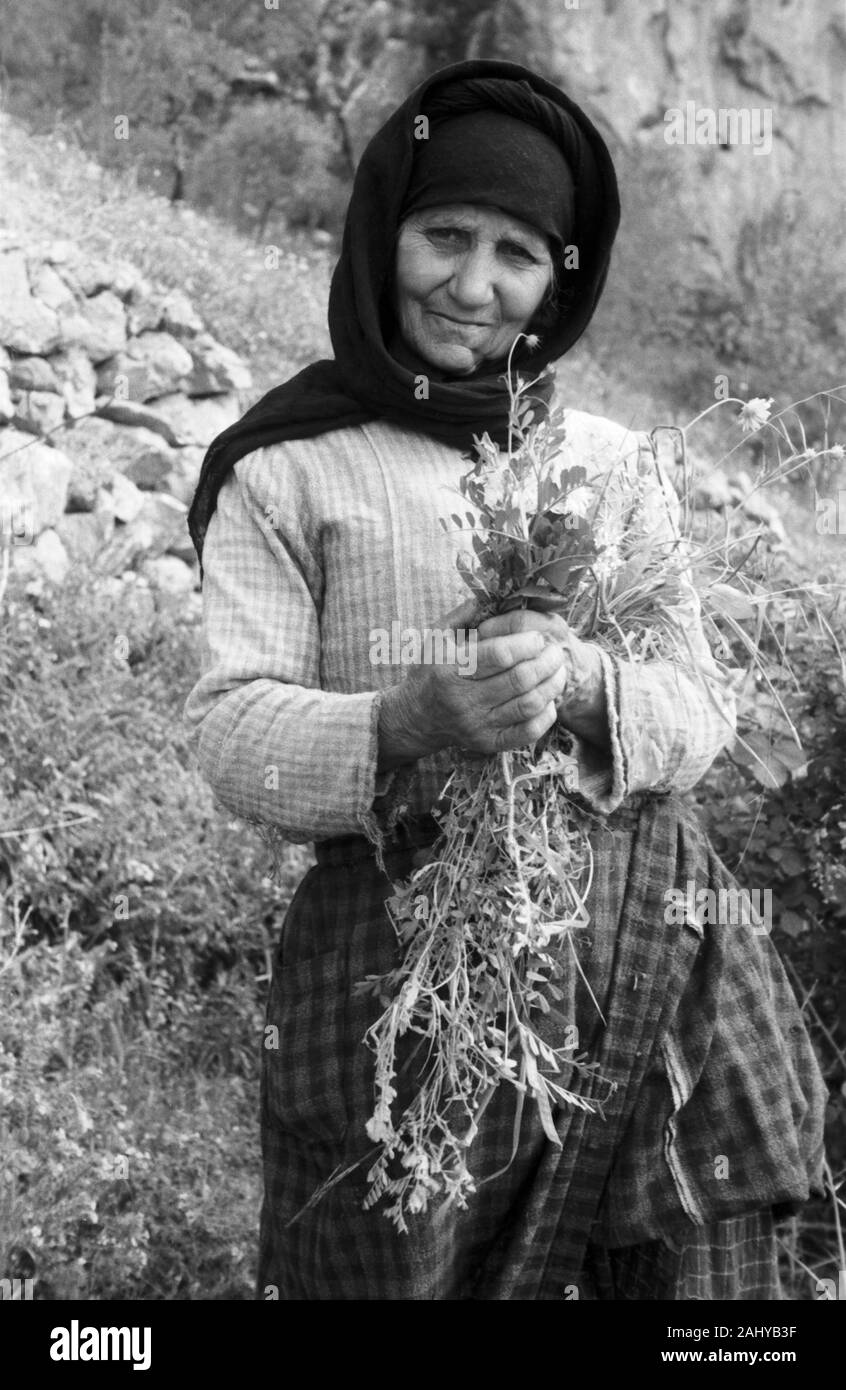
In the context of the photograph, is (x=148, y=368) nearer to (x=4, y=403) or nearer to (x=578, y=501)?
(x=4, y=403)

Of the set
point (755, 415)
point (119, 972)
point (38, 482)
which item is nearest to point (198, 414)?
point (38, 482)

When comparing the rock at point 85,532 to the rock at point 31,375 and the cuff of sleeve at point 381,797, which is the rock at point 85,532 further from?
the cuff of sleeve at point 381,797

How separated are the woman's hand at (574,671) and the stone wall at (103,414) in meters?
2.96

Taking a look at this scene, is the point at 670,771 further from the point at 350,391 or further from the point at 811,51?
the point at 811,51

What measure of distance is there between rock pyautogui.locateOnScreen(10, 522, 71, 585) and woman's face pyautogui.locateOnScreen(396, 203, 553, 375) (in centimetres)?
275

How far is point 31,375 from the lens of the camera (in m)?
6.09

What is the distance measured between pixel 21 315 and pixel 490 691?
4931mm

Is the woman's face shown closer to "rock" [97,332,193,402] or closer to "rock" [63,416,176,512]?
"rock" [63,416,176,512]

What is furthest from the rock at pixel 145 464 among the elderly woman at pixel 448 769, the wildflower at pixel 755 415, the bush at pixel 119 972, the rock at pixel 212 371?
the wildflower at pixel 755 415

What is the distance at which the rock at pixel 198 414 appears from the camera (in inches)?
254

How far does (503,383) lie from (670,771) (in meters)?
0.57

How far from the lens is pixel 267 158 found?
37.0ft

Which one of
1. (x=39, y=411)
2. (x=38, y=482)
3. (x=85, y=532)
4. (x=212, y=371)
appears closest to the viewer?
(x=38, y=482)

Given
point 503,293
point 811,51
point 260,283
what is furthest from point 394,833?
point 811,51
